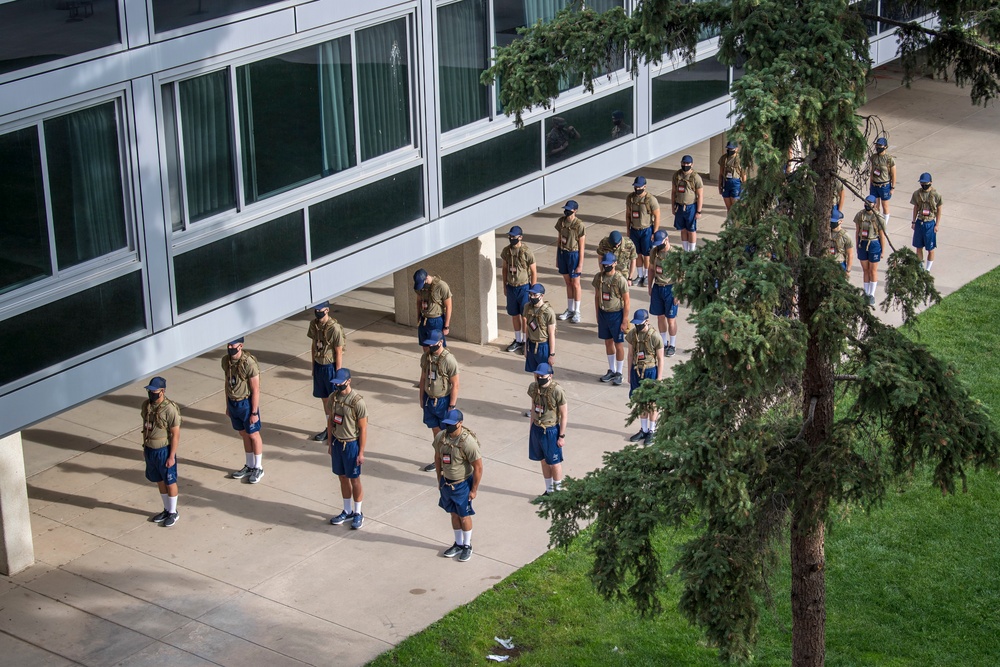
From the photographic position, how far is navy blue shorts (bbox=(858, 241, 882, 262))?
1819 centimetres

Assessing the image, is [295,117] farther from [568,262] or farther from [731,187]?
[731,187]

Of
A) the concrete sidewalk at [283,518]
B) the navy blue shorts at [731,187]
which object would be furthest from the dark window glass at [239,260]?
the navy blue shorts at [731,187]

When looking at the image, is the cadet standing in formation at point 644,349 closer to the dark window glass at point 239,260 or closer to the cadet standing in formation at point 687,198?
the dark window glass at point 239,260

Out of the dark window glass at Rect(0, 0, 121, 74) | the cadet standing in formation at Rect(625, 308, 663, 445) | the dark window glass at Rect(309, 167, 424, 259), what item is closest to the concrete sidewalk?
the cadet standing in formation at Rect(625, 308, 663, 445)

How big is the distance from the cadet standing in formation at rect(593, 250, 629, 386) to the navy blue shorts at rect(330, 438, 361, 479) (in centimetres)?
439

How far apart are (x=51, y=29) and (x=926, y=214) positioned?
12481 mm

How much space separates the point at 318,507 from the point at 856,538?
17.1ft

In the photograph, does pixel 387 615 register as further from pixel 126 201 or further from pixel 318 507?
pixel 126 201

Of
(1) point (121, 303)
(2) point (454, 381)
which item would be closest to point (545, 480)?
(2) point (454, 381)

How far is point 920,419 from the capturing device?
7324mm

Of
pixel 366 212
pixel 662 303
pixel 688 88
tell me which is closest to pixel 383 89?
pixel 366 212

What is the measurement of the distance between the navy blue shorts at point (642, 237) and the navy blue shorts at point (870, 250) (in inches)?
113

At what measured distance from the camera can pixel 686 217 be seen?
2033 cm

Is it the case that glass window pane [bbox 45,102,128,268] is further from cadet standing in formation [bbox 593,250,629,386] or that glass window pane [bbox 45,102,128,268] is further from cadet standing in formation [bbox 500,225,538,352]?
cadet standing in formation [bbox 500,225,538,352]
